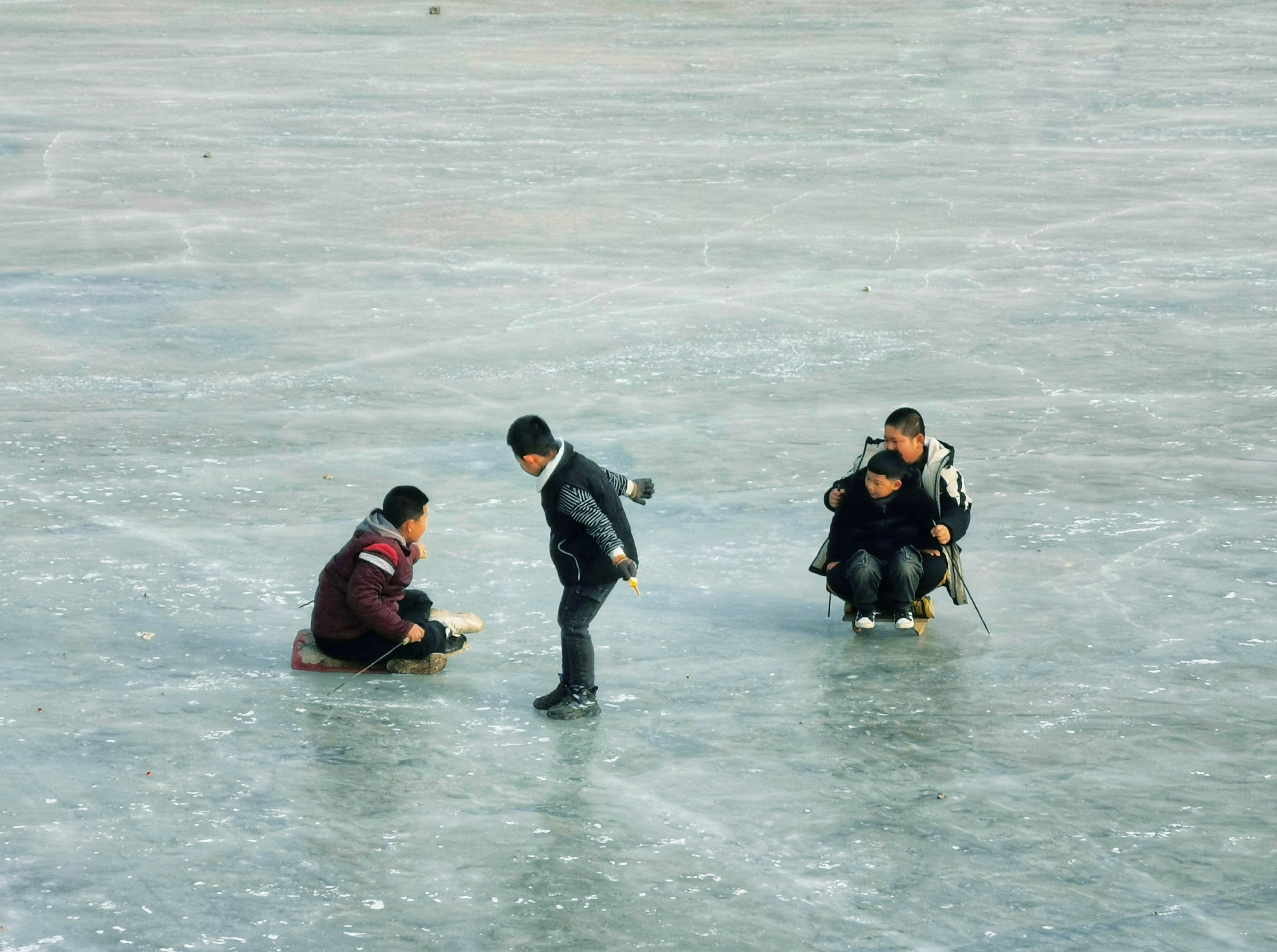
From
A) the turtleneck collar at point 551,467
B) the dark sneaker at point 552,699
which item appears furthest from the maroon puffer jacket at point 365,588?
the turtleneck collar at point 551,467

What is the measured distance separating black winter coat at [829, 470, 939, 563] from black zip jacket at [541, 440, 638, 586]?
135 centimetres

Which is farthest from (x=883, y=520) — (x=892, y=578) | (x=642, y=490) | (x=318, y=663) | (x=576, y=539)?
(x=318, y=663)

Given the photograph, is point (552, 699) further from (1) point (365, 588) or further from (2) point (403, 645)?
(1) point (365, 588)

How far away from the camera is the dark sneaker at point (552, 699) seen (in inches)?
279

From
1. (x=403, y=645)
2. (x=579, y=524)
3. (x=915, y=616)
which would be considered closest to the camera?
(x=579, y=524)

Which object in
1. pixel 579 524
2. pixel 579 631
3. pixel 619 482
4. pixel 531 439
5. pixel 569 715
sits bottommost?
pixel 569 715

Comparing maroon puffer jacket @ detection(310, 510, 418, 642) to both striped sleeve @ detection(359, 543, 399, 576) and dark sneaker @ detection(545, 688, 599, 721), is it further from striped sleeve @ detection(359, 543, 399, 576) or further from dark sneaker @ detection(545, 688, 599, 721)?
dark sneaker @ detection(545, 688, 599, 721)

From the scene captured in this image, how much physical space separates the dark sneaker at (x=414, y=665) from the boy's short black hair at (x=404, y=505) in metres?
0.59

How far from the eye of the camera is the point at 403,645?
7496mm

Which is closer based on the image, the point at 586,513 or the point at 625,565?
the point at 625,565

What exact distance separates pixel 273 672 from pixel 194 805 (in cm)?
136

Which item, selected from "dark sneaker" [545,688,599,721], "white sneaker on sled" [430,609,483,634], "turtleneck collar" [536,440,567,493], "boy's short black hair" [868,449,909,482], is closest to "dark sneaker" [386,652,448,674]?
"white sneaker on sled" [430,609,483,634]

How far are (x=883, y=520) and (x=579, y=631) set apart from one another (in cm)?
174

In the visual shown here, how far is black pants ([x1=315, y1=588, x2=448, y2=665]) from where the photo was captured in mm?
7449
